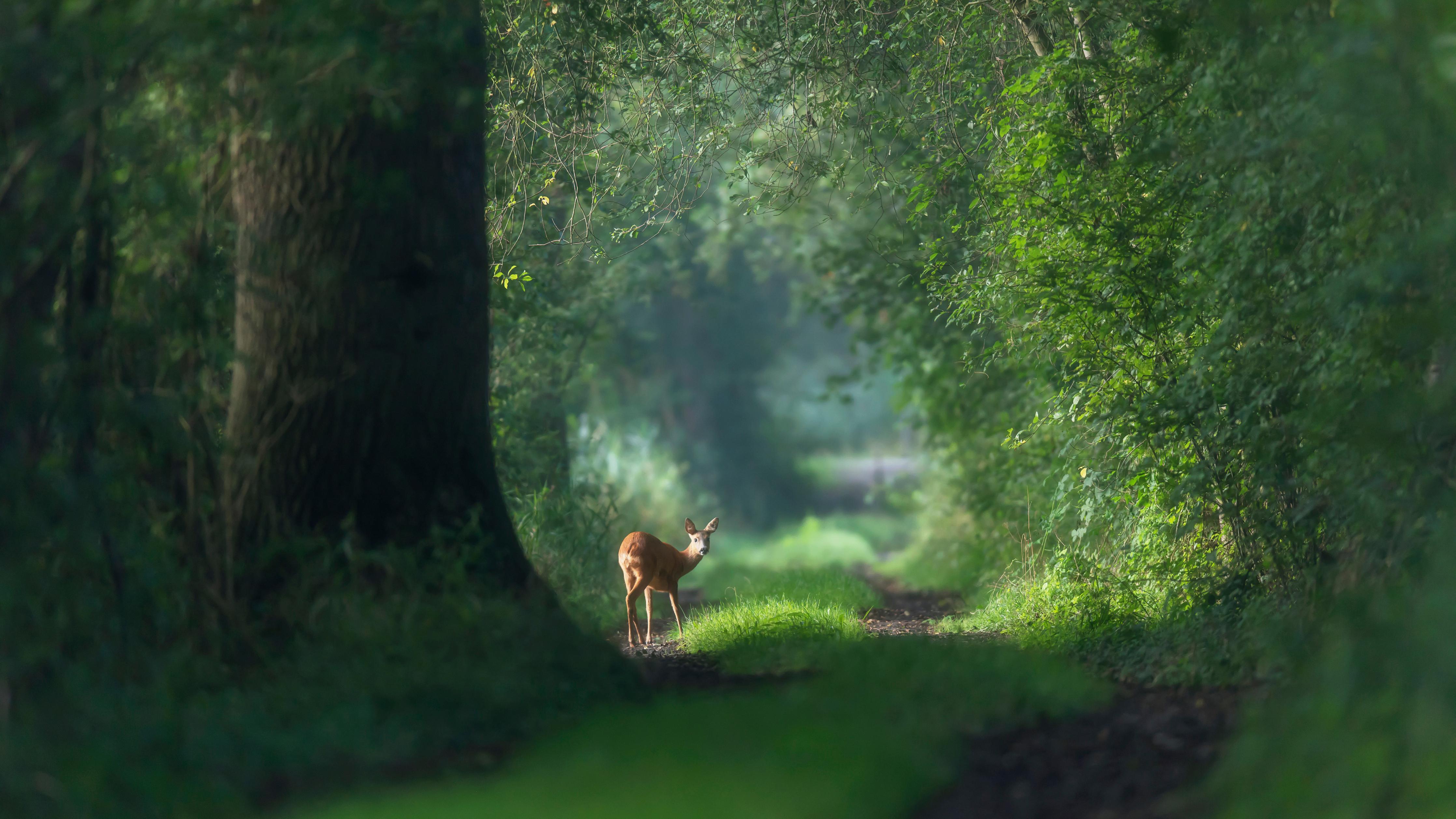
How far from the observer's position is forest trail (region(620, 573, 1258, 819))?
14.7ft

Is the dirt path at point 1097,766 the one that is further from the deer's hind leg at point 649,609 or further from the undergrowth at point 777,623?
the deer's hind leg at point 649,609

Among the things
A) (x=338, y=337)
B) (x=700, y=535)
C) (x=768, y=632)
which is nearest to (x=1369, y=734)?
(x=338, y=337)

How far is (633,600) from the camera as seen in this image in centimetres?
1127

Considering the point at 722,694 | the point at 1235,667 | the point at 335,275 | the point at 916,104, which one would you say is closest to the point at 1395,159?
the point at 1235,667

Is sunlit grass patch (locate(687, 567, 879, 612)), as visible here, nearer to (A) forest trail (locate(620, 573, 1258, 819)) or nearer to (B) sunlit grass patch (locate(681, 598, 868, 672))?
(B) sunlit grass patch (locate(681, 598, 868, 672))

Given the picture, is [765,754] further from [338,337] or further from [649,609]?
[649,609]

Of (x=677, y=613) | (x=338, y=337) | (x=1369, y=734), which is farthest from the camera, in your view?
(x=677, y=613)

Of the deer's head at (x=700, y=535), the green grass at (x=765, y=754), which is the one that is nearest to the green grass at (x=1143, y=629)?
the green grass at (x=765, y=754)

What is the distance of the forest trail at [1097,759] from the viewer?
176 inches

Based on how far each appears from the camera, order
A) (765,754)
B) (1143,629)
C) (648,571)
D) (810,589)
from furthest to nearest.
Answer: (810,589) → (648,571) → (1143,629) → (765,754)

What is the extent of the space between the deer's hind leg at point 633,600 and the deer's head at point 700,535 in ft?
3.02

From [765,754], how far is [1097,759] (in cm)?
161

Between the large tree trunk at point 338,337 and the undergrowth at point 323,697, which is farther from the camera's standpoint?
the large tree trunk at point 338,337

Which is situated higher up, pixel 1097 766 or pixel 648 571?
pixel 648 571
